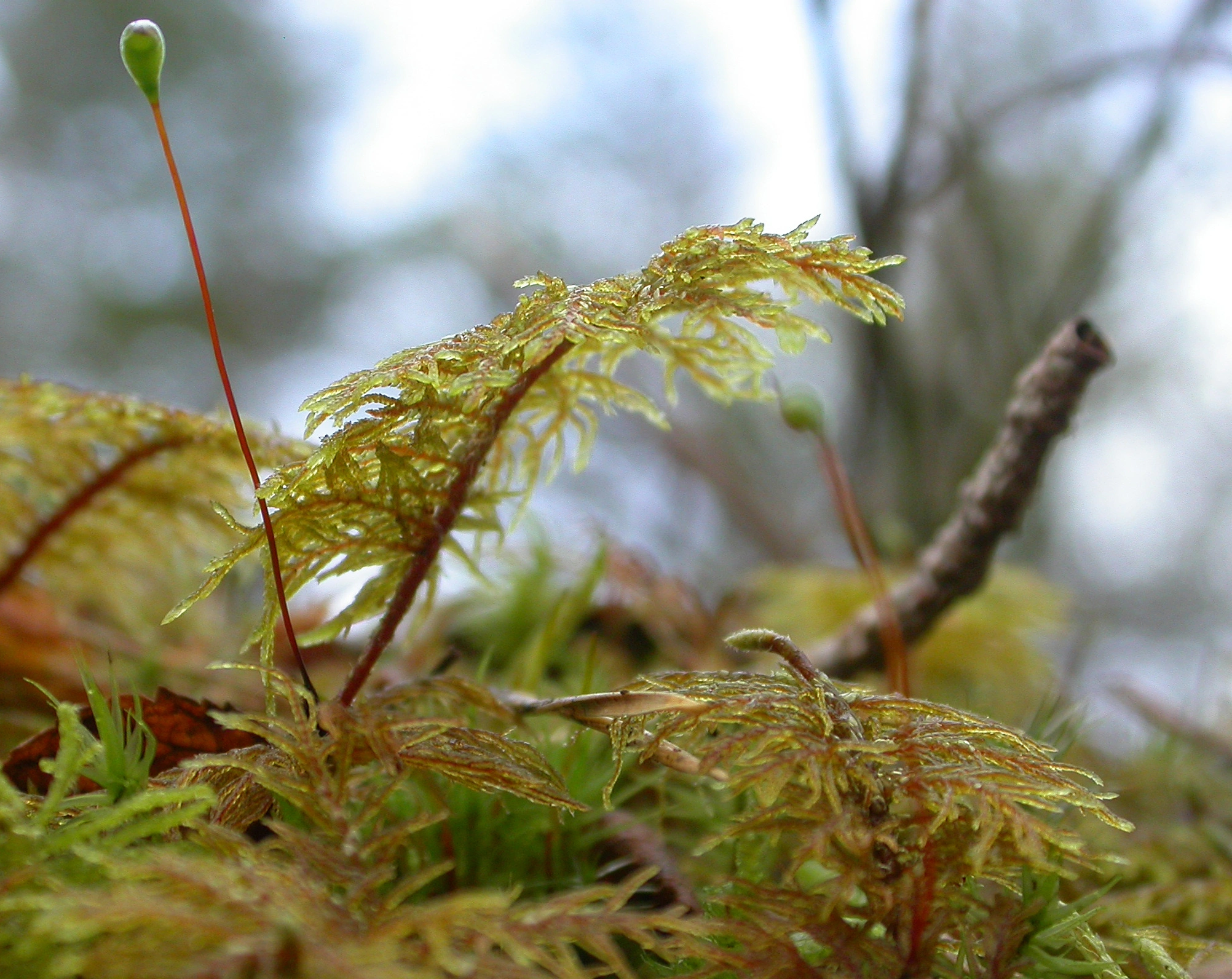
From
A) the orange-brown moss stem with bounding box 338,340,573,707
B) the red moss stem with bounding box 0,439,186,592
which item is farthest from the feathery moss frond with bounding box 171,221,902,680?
the red moss stem with bounding box 0,439,186,592

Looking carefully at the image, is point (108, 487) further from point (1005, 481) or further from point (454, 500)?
point (1005, 481)

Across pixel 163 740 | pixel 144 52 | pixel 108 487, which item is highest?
pixel 144 52

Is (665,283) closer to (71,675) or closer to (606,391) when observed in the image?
(606,391)

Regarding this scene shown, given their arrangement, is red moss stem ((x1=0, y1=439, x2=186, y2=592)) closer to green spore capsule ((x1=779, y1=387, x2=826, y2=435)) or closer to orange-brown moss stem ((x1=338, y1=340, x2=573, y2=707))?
orange-brown moss stem ((x1=338, y1=340, x2=573, y2=707))

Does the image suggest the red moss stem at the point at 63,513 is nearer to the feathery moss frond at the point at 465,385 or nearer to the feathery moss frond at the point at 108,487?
the feathery moss frond at the point at 108,487

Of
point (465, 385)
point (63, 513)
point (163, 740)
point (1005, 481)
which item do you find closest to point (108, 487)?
point (63, 513)

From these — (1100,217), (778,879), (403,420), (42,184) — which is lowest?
(778,879)

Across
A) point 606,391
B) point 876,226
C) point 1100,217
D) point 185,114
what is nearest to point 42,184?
point 185,114
